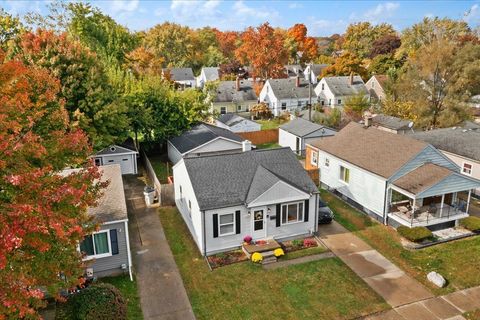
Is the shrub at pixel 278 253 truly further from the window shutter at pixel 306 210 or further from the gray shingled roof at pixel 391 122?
the gray shingled roof at pixel 391 122

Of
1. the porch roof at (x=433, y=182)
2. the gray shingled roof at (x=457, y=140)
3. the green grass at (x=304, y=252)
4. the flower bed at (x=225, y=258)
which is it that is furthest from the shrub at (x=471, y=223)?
the flower bed at (x=225, y=258)

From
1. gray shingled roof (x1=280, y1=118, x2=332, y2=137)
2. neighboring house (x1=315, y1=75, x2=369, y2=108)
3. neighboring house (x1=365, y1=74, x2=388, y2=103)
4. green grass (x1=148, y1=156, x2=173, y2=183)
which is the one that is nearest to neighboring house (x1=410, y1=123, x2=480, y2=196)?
gray shingled roof (x1=280, y1=118, x2=332, y2=137)

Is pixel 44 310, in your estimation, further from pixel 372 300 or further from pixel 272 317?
pixel 372 300

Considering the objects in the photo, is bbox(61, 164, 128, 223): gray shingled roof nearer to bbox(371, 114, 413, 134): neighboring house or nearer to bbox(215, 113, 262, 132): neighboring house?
bbox(215, 113, 262, 132): neighboring house

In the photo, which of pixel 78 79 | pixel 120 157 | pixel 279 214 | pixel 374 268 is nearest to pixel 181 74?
pixel 120 157

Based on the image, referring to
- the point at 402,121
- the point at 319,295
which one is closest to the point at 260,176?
the point at 319,295

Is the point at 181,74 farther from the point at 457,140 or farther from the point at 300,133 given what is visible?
the point at 457,140
